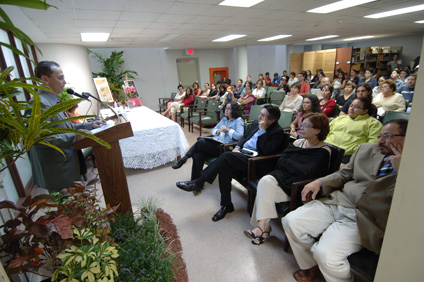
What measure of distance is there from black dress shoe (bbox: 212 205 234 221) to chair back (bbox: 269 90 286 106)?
4.17 meters

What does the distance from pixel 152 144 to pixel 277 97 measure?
399 centimetres

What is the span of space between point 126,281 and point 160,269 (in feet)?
0.63

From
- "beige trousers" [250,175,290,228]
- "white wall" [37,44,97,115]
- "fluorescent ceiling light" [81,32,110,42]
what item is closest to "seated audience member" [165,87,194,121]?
"white wall" [37,44,97,115]

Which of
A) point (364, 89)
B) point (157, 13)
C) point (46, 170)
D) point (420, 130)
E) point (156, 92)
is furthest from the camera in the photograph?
point (156, 92)

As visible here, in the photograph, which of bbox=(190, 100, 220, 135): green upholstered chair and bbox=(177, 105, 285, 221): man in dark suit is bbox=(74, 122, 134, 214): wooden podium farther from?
bbox=(190, 100, 220, 135): green upholstered chair

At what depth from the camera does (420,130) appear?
72 centimetres

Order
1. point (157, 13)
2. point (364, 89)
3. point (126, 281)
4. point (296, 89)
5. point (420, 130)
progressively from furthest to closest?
1. point (296, 89)
2. point (157, 13)
3. point (364, 89)
4. point (126, 281)
5. point (420, 130)

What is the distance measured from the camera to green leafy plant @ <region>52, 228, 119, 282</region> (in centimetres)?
89

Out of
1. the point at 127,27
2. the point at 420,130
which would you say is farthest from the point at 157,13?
the point at 420,130

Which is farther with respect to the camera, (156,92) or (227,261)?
(156,92)

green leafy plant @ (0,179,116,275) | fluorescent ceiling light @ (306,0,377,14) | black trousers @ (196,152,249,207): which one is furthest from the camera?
fluorescent ceiling light @ (306,0,377,14)

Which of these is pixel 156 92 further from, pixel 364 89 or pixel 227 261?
pixel 227 261

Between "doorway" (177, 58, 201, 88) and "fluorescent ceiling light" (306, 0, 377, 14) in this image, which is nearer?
"fluorescent ceiling light" (306, 0, 377, 14)

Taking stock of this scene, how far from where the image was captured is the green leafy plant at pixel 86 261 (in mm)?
893
